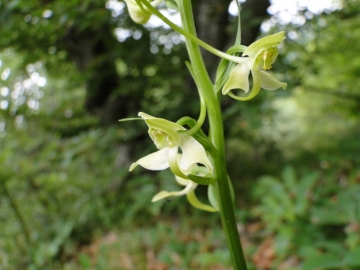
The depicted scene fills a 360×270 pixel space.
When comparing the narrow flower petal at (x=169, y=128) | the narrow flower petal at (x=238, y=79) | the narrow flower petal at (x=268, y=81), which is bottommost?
the narrow flower petal at (x=169, y=128)

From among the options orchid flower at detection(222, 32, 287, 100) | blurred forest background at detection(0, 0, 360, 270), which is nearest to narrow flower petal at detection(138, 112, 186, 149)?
orchid flower at detection(222, 32, 287, 100)

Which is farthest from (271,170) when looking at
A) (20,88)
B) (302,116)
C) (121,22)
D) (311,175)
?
(302,116)

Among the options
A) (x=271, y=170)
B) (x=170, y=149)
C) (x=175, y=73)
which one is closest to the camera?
(x=170, y=149)

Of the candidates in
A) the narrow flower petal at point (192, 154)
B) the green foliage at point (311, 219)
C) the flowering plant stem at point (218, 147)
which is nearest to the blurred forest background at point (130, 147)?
the green foliage at point (311, 219)

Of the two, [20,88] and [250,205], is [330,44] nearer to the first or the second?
[250,205]

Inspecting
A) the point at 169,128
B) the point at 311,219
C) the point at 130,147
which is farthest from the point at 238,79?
the point at 130,147

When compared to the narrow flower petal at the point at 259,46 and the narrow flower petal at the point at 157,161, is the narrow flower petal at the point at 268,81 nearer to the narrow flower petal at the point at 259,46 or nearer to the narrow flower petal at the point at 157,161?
the narrow flower petal at the point at 259,46

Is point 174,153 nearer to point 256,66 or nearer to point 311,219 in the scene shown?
point 256,66

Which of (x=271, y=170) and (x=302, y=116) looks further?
(x=302, y=116)
